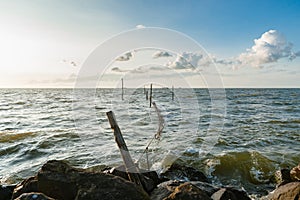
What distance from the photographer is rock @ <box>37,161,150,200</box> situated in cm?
413

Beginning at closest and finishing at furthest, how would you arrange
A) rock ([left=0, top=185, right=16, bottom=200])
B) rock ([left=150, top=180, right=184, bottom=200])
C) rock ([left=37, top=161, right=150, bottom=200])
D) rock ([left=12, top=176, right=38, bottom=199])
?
1. rock ([left=37, top=161, right=150, bottom=200])
2. rock ([left=12, top=176, right=38, bottom=199])
3. rock ([left=150, top=180, right=184, bottom=200])
4. rock ([left=0, top=185, right=16, bottom=200])

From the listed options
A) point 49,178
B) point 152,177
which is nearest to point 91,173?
point 49,178

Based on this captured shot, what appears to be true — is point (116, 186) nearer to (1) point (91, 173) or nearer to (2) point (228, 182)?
(1) point (91, 173)

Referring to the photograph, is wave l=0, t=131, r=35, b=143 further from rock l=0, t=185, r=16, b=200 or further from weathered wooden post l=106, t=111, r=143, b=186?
weathered wooden post l=106, t=111, r=143, b=186

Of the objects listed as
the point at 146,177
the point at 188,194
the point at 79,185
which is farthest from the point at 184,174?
the point at 79,185

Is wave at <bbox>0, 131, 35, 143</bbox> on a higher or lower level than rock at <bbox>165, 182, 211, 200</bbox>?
lower

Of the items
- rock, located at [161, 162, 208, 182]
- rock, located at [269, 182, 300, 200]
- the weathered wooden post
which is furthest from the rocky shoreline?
rock, located at [161, 162, 208, 182]

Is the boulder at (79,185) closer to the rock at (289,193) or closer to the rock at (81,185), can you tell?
the rock at (81,185)

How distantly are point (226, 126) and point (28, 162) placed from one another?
13.5 meters

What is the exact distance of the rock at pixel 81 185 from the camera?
4.13 meters

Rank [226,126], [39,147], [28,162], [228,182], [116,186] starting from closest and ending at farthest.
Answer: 1. [116,186]
2. [228,182]
3. [28,162]
4. [39,147]
5. [226,126]

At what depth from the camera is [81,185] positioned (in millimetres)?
4473

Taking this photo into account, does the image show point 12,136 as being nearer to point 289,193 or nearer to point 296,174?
point 296,174

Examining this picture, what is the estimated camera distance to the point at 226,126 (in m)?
19.0
